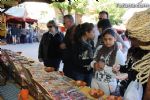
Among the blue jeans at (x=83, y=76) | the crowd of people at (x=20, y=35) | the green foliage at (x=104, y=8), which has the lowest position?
the crowd of people at (x=20, y=35)

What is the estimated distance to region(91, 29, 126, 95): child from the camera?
163 inches

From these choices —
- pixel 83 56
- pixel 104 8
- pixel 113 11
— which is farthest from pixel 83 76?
pixel 113 11

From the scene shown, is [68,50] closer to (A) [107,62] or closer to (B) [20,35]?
(A) [107,62]

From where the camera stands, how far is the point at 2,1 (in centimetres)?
541

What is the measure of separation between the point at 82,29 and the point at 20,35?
68.1 feet

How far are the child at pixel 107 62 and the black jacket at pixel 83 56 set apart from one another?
2.62 feet

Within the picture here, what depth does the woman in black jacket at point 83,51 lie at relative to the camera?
512 centimetres

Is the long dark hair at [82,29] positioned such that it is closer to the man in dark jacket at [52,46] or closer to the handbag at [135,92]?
the man in dark jacket at [52,46]

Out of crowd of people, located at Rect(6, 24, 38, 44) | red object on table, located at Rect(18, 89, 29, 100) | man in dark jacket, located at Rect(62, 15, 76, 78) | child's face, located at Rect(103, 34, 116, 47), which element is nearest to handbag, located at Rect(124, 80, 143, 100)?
red object on table, located at Rect(18, 89, 29, 100)

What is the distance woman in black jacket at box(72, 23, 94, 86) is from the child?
0.80 metres

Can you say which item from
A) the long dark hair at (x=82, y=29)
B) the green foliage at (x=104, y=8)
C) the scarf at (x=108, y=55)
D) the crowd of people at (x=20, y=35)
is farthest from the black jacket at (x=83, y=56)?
the green foliage at (x=104, y=8)

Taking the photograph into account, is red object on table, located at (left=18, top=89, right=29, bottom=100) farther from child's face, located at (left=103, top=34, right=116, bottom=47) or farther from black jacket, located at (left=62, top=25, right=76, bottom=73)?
black jacket, located at (left=62, top=25, right=76, bottom=73)

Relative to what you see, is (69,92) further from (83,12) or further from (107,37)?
(83,12)

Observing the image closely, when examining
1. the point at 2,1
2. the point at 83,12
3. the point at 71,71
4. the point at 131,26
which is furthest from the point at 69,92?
the point at 83,12
